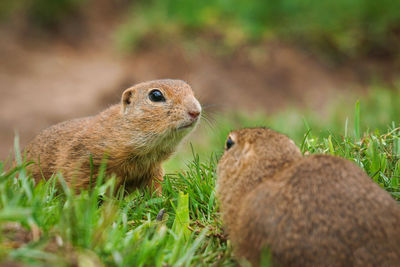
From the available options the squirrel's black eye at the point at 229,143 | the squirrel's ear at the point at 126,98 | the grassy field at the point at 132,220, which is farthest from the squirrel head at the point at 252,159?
the squirrel's ear at the point at 126,98

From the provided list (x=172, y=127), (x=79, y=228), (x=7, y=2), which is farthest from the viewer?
(x=7, y=2)

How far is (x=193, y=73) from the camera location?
10.9 metres

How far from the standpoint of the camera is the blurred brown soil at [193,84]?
10438mm

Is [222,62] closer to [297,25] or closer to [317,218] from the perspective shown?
[297,25]

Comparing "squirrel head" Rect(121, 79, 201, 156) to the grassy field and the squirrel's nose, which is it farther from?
the grassy field

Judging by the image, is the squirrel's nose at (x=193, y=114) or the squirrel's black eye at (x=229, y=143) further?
the squirrel's nose at (x=193, y=114)

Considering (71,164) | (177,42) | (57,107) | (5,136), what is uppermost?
(177,42)

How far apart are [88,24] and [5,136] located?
6.83m

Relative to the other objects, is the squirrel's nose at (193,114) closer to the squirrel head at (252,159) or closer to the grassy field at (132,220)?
the grassy field at (132,220)

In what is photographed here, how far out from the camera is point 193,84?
417 inches

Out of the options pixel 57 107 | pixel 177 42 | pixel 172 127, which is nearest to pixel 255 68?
pixel 177 42

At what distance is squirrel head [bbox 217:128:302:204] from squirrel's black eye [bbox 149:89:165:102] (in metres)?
1.53

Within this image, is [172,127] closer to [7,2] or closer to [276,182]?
[276,182]

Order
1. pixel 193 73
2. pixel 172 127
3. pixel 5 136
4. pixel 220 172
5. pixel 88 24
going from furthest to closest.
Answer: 1. pixel 88 24
2. pixel 193 73
3. pixel 5 136
4. pixel 172 127
5. pixel 220 172
